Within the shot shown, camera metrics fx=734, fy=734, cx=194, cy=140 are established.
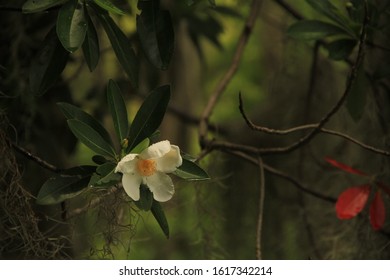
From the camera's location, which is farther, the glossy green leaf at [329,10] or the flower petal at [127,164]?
the glossy green leaf at [329,10]

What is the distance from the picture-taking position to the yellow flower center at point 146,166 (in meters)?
1.16

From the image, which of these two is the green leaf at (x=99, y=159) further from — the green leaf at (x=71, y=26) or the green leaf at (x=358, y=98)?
the green leaf at (x=358, y=98)

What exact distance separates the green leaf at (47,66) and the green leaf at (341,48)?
534 millimetres

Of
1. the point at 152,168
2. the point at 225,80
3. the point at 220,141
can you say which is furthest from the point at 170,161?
the point at 225,80

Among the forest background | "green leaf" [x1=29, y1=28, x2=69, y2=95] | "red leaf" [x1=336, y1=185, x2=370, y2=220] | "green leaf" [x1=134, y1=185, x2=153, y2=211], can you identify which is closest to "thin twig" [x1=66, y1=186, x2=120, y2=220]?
the forest background

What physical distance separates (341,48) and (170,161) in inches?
20.1

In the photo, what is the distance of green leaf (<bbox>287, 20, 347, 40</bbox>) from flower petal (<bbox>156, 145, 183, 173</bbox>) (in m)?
0.44

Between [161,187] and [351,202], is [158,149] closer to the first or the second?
[161,187]

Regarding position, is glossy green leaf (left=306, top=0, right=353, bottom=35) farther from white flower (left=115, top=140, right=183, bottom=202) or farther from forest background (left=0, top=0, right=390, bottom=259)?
white flower (left=115, top=140, right=183, bottom=202)

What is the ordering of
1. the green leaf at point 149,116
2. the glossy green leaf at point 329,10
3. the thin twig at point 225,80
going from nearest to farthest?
1. the green leaf at point 149,116
2. the glossy green leaf at point 329,10
3. the thin twig at point 225,80

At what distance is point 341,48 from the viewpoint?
1476 mm

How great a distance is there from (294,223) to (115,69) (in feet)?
2.42

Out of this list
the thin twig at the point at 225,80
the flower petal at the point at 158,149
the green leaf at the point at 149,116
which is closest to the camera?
the flower petal at the point at 158,149

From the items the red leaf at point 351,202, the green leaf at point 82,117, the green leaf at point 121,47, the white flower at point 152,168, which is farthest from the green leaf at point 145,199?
the red leaf at point 351,202
